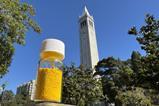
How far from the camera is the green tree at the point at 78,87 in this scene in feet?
66.9

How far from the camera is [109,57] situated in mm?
33469

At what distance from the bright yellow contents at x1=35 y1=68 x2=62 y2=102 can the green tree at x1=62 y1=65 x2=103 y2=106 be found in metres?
17.6

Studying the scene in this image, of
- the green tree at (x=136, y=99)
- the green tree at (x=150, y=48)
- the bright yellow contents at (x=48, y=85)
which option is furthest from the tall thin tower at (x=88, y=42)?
the bright yellow contents at (x=48, y=85)

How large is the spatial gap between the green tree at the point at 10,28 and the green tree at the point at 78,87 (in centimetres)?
1325

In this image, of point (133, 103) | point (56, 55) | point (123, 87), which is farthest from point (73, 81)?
point (56, 55)

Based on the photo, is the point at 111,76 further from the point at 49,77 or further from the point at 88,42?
the point at 88,42

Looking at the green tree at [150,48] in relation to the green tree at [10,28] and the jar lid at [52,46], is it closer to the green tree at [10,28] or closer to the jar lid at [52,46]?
the green tree at [10,28]

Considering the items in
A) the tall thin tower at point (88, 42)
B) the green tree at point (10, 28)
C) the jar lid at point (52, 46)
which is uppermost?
the tall thin tower at point (88, 42)

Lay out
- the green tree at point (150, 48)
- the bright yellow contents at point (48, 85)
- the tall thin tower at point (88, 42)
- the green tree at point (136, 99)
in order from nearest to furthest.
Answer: the bright yellow contents at point (48, 85) → the green tree at point (150, 48) → the green tree at point (136, 99) → the tall thin tower at point (88, 42)

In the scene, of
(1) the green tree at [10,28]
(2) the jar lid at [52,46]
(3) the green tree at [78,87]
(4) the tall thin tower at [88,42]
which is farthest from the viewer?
(4) the tall thin tower at [88,42]

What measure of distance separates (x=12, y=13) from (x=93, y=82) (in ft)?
58.4

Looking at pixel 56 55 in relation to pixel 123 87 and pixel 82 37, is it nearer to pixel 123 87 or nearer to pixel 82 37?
pixel 123 87

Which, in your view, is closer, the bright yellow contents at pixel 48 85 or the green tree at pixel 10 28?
the bright yellow contents at pixel 48 85

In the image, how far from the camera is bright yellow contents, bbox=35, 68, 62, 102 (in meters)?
2.22
